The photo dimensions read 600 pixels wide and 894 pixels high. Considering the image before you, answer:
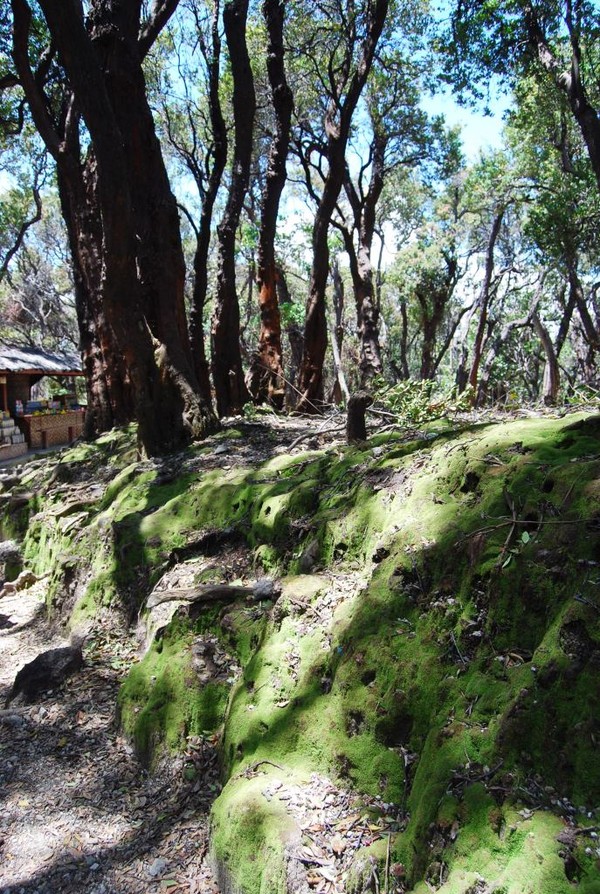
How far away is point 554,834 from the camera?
2107mm

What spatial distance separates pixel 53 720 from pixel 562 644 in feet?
13.0

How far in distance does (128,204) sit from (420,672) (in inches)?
227

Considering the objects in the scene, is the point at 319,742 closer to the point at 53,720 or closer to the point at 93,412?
the point at 53,720

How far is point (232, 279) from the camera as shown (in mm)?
10414

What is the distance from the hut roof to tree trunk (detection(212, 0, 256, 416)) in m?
11.1

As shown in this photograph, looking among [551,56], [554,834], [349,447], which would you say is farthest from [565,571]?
[551,56]

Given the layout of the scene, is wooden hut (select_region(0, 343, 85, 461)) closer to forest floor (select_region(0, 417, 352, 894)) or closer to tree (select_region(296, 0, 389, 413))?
tree (select_region(296, 0, 389, 413))

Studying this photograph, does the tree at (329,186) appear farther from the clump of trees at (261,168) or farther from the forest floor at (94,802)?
the forest floor at (94,802)

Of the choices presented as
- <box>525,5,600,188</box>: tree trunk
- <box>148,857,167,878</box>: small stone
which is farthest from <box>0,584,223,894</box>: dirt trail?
<box>525,5,600,188</box>: tree trunk

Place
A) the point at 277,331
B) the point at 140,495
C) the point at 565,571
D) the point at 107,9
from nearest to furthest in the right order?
the point at 565,571, the point at 140,495, the point at 107,9, the point at 277,331

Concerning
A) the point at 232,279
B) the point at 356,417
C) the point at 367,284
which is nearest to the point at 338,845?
the point at 356,417

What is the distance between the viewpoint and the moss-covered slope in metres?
2.31

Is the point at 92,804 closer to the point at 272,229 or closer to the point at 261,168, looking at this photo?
the point at 272,229

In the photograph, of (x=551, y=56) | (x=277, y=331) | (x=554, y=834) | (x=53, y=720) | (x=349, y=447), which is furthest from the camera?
(x=277, y=331)
